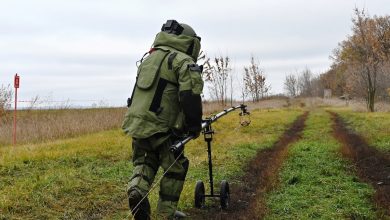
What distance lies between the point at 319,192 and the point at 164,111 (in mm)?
3633

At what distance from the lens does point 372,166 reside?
9.60 meters

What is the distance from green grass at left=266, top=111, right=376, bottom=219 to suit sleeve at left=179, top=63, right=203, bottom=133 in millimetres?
2102

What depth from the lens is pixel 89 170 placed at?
8.79 m

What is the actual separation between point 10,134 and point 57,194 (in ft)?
25.4

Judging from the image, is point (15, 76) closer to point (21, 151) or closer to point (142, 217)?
point (21, 151)

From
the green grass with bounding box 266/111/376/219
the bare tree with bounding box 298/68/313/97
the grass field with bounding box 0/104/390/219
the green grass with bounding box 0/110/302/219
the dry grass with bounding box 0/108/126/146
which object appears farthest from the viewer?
the bare tree with bounding box 298/68/313/97

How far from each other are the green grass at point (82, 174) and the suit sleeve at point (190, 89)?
2.14 metres

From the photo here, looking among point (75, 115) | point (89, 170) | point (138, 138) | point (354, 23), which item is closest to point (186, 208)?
point (138, 138)

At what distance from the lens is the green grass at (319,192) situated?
5840 mm

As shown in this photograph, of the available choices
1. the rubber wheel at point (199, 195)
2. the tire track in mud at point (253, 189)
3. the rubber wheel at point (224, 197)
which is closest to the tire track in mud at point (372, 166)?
the tire track in mud at point (253, 189)

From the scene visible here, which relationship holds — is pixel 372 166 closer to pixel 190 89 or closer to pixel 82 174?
pixel 82 174

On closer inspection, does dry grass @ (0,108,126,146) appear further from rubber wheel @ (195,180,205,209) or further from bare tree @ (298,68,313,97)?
bare tree @ (298,68,313,97)

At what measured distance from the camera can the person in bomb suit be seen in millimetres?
4648

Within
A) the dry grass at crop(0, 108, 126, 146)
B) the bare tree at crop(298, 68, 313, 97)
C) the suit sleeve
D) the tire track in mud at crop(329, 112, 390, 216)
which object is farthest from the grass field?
the bare tree at crop(298, 68, 313, 97)
